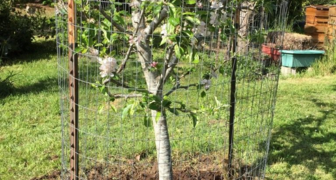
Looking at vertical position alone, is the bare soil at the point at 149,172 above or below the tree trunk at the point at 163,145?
below

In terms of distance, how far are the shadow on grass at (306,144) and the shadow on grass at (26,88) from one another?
313 cm

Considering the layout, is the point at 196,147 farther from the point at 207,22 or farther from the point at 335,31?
the point at 335,31

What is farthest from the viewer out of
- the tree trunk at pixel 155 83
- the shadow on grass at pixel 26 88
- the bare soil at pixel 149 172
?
the shadow on grass at pixel 26 88

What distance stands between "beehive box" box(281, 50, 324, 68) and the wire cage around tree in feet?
8.97

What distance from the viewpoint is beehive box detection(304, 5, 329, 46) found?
838 centimetres

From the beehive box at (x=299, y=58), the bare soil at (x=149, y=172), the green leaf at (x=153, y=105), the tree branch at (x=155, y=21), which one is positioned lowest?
the bare soil at (x=149, y=172)

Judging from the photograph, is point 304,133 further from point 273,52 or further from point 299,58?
point 299,58

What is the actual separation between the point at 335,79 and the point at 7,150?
5.18 m

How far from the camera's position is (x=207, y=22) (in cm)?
215

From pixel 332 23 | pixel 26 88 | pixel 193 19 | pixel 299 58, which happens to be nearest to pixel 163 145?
pixel 193 19

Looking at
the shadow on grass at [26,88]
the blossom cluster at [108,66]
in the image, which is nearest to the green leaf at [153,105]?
the blossom cluster at [108,66]

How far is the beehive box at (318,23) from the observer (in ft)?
27.5

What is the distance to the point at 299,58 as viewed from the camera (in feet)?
22.9

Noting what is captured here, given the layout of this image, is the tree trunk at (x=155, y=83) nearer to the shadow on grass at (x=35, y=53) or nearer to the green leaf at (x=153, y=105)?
the green leaf at (x=153, y=105)
